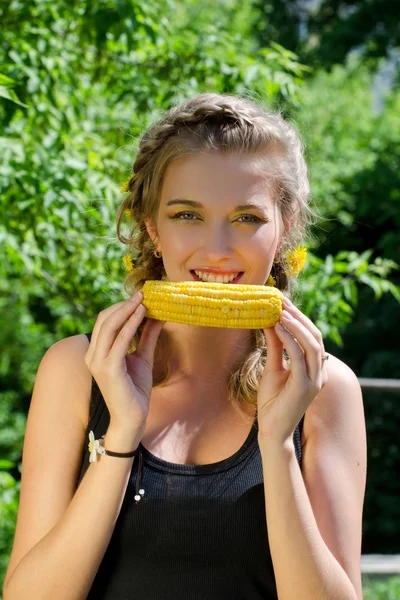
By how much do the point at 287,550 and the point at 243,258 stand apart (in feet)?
2.54

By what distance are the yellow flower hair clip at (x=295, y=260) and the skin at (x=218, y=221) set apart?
17 centimetres

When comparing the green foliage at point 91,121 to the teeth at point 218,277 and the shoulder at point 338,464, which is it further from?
the shoulder at point 338,464

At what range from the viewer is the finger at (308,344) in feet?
6.84

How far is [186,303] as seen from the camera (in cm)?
213

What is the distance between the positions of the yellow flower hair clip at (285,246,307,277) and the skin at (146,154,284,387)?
0.17 m

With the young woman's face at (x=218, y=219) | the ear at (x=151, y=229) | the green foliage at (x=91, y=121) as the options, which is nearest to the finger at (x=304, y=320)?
the young woman's face at (x=218, y=219)

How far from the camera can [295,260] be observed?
99.0 inches

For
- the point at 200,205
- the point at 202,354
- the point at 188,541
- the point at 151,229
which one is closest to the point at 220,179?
the point at 200,205

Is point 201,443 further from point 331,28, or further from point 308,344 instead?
point 331,28

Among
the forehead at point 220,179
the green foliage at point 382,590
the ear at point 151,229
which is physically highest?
the forehead at point 220,179

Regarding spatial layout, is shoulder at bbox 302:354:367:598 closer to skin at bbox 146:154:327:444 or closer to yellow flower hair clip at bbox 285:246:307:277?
skin at bbox 146:154:327:444

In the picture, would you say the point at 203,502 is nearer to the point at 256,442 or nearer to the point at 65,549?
the point at 256,442

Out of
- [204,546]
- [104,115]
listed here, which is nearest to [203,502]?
[204,546]

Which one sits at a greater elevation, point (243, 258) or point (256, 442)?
point (243, 258)
